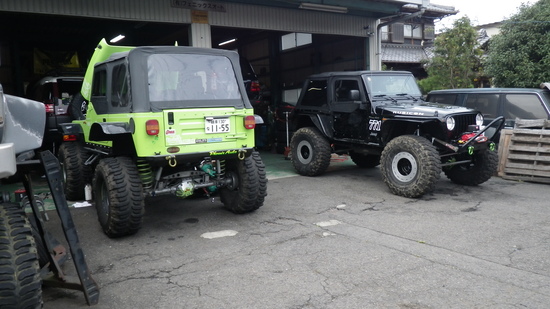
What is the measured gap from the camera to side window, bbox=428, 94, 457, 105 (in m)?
9.22

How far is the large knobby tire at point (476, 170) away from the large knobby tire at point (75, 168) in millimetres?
6301

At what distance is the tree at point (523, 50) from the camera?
1330 cm

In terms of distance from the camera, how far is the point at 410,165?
7.02 meters

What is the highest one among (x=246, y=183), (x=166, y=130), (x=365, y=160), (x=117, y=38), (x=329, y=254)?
(x=117, y=38)

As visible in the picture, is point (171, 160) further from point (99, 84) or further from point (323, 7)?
point (323, 7)

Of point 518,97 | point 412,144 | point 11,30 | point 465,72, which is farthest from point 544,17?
point 11,30

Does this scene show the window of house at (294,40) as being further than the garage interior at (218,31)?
Yes

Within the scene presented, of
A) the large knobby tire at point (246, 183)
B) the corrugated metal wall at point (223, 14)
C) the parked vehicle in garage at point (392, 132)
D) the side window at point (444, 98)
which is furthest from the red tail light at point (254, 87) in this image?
the large knobby tire at point (246, 183)

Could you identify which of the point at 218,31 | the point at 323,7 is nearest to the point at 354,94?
the point at 323,7

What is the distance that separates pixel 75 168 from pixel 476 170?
675 centimetres

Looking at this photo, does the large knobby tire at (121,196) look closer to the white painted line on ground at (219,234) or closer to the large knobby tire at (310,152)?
the white painted line on ground at (219,234)

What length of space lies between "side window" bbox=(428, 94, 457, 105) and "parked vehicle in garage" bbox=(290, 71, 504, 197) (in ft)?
3.36

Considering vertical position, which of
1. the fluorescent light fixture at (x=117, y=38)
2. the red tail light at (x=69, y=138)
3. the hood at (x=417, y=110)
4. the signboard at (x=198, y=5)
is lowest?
the red tail light at (x=69, y=138)

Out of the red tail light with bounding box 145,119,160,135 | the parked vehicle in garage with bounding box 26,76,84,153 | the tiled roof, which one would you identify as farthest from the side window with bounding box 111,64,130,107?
the tiled roof
